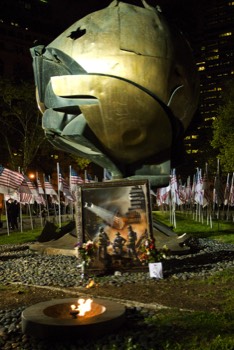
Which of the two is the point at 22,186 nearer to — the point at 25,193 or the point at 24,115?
the point at 25,193

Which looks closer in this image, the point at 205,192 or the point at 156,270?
the point at 156,270

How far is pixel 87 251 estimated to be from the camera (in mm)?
11734

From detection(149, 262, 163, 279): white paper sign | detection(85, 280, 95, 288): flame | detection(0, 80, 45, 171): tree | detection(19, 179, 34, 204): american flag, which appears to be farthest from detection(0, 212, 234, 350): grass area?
detection(0, 80, 45, 171): tree

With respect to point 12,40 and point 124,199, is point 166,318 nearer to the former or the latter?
point 124,199

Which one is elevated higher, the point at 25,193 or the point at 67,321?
the point at 25,193

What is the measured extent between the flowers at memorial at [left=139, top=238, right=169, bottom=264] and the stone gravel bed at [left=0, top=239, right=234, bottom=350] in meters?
0.38

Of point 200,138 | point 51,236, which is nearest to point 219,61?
point 200,138

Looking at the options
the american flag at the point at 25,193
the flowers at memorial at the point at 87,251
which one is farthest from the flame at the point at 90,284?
the american flag at the point at 25,193

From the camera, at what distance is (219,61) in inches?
3893

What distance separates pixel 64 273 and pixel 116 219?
1791mm

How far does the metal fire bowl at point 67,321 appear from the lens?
259 inches

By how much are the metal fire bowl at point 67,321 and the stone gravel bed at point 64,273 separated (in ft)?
0.41

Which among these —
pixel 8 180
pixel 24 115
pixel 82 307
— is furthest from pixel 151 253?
pixel 24 115

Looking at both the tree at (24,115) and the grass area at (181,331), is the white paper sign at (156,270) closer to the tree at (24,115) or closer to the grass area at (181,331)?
the grass area at (181,331)
